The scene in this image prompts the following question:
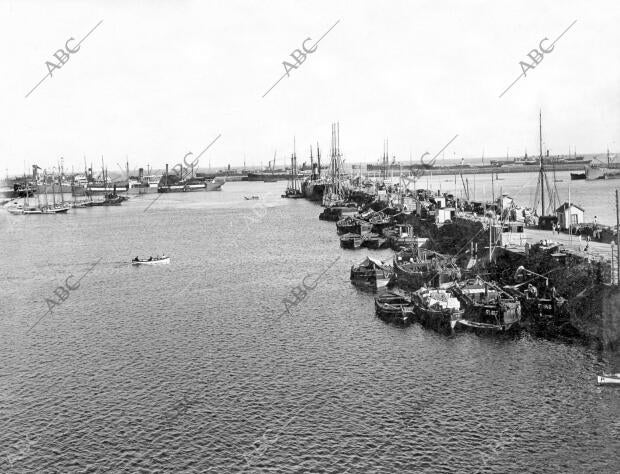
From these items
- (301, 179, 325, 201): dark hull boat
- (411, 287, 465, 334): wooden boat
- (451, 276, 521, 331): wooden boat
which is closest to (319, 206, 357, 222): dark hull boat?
(301, 179, 325, 201): dark hull boat

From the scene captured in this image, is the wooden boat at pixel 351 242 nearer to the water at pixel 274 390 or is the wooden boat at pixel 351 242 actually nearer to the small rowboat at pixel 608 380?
the water at pixel 274 390

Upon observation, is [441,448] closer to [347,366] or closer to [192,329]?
[347,366]

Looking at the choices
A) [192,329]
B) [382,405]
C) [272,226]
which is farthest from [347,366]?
[272,226]

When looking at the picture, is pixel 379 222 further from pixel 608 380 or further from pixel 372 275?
pixel 608 380

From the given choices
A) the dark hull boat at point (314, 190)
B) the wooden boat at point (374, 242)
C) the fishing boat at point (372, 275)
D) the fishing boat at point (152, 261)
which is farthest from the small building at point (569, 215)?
the dark hull boat at point (314, 190)

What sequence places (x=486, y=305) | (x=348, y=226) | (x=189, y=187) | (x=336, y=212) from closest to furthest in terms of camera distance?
1. (x=486, y=305)
2. (x=348, y=226)
3. (x=336, y=212)
4. (x=189, y=187)

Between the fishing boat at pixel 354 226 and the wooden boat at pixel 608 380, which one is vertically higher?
the fishing boat at pixel 354 226

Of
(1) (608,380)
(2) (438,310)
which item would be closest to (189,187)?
(2) (438,310)
